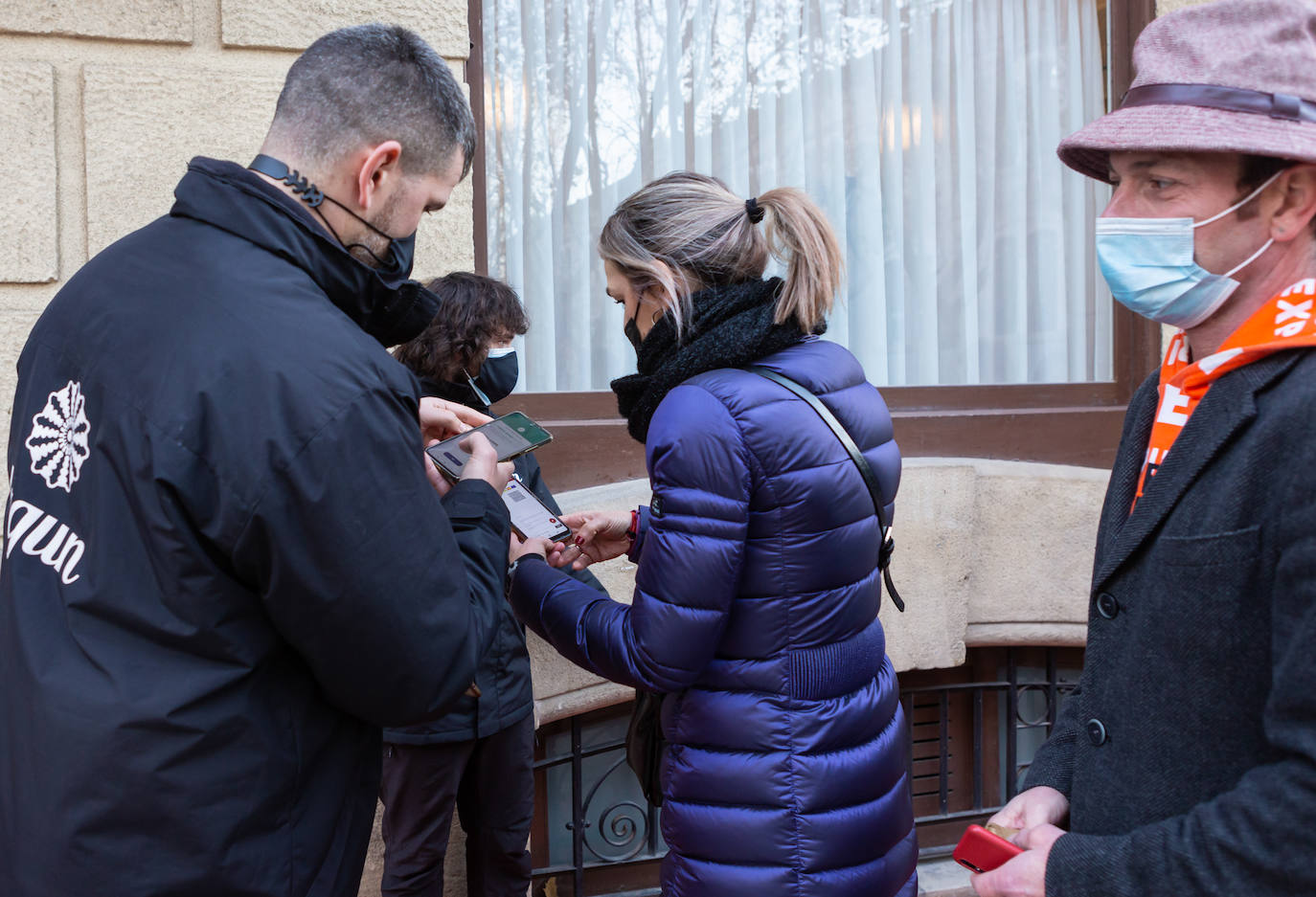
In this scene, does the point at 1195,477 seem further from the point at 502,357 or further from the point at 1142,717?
the point at 502,357

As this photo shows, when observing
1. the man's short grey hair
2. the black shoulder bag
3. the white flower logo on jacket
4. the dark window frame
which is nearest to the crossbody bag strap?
the black shoulder bag

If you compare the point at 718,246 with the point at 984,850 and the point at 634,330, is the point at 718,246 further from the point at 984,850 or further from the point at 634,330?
the point at 984,850

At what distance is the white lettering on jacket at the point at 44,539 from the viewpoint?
1.35m

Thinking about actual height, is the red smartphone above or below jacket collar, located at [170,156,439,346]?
A: below

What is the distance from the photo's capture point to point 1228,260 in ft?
4.27

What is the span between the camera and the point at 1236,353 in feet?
3.96

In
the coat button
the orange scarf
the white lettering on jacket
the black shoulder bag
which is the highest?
the orange scarf

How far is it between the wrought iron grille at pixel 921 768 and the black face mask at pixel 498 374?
47.9 inches

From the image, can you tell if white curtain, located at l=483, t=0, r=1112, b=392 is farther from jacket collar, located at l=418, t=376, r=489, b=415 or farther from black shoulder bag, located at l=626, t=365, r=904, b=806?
black shoulder bag, located at l=626, t=365, r=904, b=806

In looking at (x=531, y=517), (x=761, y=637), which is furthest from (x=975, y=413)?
(x=761, y=637)

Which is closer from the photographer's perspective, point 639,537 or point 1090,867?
point 1090,867

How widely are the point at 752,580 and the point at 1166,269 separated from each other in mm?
949

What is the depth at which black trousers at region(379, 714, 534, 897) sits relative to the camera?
2.77 metres

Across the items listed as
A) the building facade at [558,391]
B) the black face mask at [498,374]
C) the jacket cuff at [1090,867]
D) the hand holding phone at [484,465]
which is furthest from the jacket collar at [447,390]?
the jacket cuff at [1090,867]
